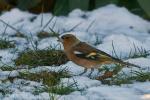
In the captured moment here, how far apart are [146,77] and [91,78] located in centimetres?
53

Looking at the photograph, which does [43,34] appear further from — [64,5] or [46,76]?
[46,76]

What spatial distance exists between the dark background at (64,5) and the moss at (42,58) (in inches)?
52.9

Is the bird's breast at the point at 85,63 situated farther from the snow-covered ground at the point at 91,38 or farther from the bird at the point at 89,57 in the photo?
the snow-covered ground at the point at 91,38

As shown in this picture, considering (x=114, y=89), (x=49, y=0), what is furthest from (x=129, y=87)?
(x=49, y=0)

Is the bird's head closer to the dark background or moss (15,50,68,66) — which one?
moss (15,50,68,66)

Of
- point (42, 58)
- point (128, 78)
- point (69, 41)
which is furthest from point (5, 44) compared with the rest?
point (128, 78)

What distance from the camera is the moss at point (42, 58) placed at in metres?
6.62

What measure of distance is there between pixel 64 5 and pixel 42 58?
69.8 inches

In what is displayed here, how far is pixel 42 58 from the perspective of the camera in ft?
22.3

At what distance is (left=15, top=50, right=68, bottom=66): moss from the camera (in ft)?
21.7

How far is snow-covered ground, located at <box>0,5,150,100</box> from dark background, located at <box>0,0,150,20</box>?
8 centimetres

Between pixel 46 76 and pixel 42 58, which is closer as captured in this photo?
pixel 46 76

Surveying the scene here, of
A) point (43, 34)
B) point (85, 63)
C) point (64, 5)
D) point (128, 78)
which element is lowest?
point (128, 78)

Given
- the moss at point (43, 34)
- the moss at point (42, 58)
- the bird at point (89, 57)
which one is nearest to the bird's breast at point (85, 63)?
the bird at point (89, 57)
